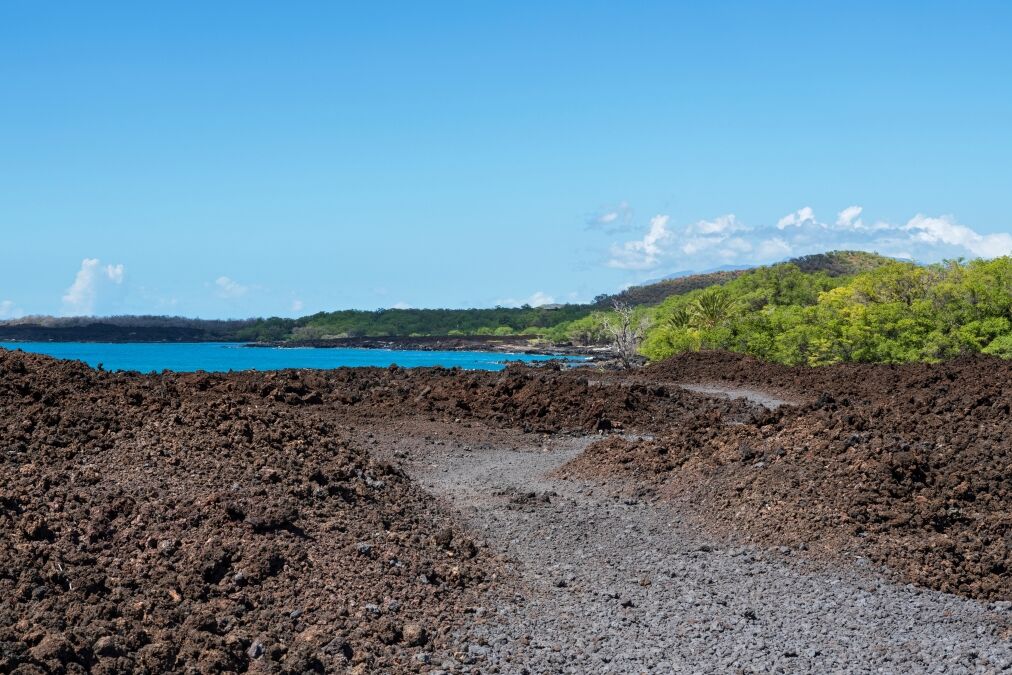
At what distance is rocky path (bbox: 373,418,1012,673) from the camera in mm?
7273

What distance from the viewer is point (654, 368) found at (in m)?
30.2

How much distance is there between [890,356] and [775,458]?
103 ft

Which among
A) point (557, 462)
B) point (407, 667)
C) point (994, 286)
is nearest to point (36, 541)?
point (407, 667)

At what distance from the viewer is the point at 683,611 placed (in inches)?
322

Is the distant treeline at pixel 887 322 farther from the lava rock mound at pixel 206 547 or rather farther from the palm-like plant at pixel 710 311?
the lava rock mound at pixel 206 547

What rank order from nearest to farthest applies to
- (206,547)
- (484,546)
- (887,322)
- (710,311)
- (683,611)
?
(206,547) → (683,611) → (484,546) → (887,322) → (710,311)

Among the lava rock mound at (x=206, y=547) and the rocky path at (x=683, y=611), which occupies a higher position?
the lava rock mound at (x=206, y=547)

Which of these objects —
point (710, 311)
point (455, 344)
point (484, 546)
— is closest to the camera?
point (484, 546)

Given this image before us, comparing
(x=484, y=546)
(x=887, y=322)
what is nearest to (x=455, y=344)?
(x=887, y=322)

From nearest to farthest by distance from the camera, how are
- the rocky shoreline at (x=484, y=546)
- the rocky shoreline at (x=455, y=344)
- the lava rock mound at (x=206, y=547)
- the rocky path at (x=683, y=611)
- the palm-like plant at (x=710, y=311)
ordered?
the lava rock mound at (x=206, y=547), the rocky shoreline at (x=484, y=546), the rocky path at (x=683, y=611), the palm-like plant at (x=710, y=311), the rocky shoreline at (x=455, y=344)

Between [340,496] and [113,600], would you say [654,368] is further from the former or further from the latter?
[113,600]

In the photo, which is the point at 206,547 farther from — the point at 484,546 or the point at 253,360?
the point at 253,360

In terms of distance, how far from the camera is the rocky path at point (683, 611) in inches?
286

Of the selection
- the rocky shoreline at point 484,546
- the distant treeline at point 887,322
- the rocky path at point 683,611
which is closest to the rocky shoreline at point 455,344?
the distant treeline at point 887,322
